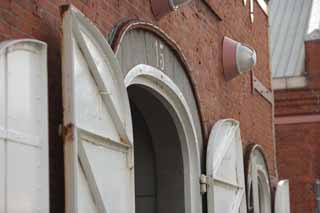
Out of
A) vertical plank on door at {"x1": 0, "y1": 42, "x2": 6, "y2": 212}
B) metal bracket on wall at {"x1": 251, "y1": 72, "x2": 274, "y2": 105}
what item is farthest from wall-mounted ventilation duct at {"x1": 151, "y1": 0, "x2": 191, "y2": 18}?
metal bracket on wall at {"x1": 251, "y1": 72, "x2": 274, "y2": 105}

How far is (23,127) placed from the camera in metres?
5.11

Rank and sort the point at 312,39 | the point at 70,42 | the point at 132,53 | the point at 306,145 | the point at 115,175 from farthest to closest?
the point at 312,39 < the point at 306,145 < the point at 132,53 < the point at 115,175 < the point at 70,42

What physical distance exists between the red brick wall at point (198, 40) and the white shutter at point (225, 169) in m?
0.22

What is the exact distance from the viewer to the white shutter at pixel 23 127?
16.0 ft

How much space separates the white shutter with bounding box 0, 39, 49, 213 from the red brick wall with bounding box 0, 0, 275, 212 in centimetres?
24

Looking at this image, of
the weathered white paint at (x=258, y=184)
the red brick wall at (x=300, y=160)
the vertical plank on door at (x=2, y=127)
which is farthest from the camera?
the red brick wall at (x=300, y=160)

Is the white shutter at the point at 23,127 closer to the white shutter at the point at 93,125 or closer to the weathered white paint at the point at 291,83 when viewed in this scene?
the white shutter at the point at 93,125

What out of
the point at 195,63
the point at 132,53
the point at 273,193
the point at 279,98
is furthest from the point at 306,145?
the point at 132,53

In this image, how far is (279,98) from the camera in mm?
23219

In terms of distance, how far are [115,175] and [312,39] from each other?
18.9 metres

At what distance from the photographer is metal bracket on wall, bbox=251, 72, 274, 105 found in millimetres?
12664

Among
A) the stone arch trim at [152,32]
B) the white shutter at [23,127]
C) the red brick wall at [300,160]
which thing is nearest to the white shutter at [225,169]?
the stone arch trim at [152,32]

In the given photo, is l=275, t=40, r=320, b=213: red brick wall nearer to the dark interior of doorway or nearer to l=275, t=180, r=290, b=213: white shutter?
l=275, t=180, r=290, b=213: white shutter

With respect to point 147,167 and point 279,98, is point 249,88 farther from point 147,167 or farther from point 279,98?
point 279,98
